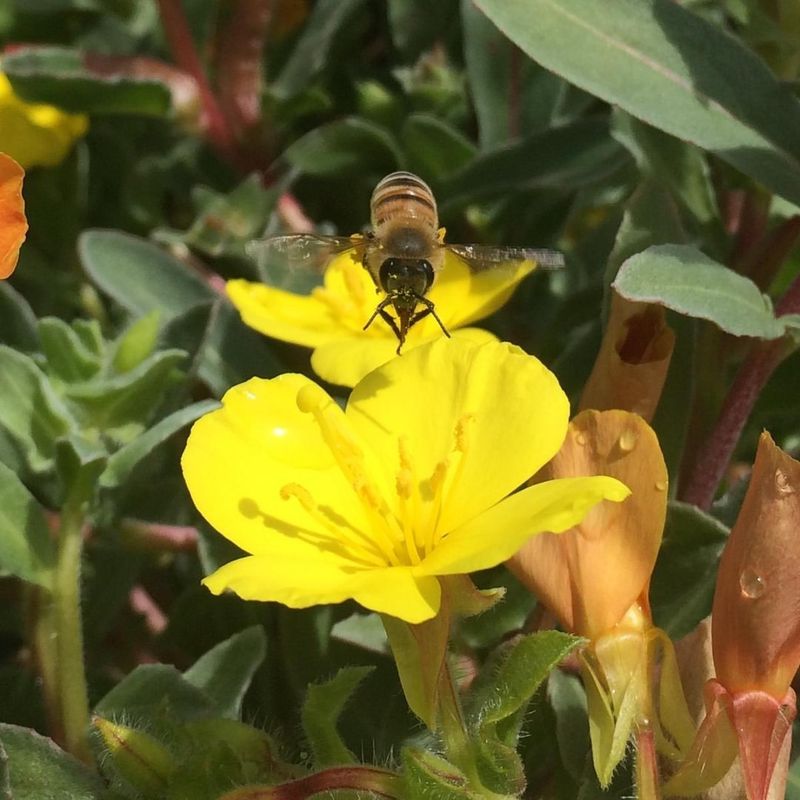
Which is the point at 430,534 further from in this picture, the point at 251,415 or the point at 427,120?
the point at 427,120

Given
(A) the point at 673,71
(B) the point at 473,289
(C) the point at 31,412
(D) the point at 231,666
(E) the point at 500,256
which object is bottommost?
(D) the point at 231,666

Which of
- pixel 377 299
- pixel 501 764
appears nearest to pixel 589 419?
pixel 501 764

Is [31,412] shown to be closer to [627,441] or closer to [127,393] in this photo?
[127,393]

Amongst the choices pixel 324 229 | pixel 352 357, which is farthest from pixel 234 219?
pixel 352 357

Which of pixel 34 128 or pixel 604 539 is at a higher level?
pixel 604 539

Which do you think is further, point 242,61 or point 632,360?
point 242,61

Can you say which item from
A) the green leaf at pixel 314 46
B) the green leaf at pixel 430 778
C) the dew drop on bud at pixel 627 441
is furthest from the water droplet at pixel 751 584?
the green leaf at pixel 314 46
